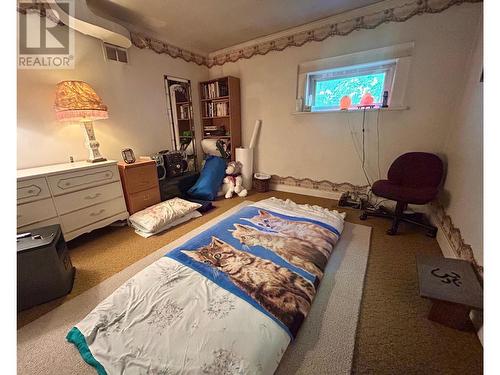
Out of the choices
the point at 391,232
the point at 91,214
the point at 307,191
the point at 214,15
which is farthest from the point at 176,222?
the point at 214,15

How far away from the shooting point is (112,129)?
2535 millimetres

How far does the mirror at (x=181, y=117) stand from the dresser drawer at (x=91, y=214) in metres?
1.32

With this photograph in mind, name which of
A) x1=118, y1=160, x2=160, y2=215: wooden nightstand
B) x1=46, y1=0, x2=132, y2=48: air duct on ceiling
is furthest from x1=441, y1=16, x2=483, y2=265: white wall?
x1=46, y1=0, x2=132, y2=48: air duct on ceiling

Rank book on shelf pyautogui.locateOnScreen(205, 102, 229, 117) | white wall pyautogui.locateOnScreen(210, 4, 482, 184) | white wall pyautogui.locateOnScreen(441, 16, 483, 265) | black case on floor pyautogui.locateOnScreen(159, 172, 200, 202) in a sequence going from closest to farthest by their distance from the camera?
white wall pyautogui.locateOnScreen(441, 16, 483, 265) → white wall pyautogui.locateOnScreen(210, 4, 482, 184) → black case on floor pyautogui.locateOnScreen(159, 172, 200, 202) → book on shelf pyautogui.locateOnScreen(205, 102, 229, 117)

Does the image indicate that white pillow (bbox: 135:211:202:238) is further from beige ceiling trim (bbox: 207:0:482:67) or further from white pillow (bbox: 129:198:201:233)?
beige ceiling trim (bbox: 207:0:482:67)

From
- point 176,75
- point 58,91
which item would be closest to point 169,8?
point 176,75

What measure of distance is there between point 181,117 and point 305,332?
335 centimetres

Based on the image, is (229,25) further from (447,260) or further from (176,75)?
(447,260)

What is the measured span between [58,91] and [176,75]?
1.67 m

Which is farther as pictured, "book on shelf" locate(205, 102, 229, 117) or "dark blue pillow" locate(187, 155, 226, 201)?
"book on shelf" locate(205, 102, 229, 117)

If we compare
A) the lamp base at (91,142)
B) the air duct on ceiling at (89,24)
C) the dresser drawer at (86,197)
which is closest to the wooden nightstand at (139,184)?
the dresser drawer at (86,197)

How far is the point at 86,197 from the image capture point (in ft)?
6.51
